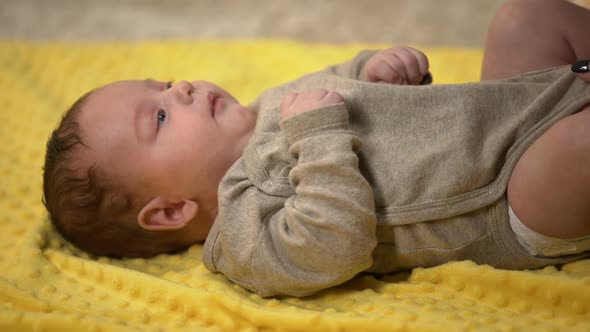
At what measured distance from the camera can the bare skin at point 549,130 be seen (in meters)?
0.79

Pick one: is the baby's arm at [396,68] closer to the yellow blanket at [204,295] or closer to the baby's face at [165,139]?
the baby's face at [165,139]

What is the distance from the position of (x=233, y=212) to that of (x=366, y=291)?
9.1 inches

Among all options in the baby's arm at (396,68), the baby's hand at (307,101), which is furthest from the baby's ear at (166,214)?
the baby's arm at (396,68)

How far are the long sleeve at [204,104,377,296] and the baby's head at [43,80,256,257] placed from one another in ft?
0.34

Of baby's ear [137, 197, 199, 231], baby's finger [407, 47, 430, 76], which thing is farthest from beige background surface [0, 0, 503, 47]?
baby's ear [137, 197, 199, 231]

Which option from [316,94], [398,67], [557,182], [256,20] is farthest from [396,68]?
[256,20]

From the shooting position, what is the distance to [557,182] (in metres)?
0.80

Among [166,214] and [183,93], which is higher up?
[183,93]

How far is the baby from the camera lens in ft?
2.76

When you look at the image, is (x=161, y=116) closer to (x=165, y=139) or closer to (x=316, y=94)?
(x=165, y=139)

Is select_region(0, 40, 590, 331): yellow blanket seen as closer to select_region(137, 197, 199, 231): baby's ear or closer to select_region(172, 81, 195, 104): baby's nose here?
select_region(137, 197, 199, 231): baby's ear

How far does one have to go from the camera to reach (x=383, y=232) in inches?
35.8

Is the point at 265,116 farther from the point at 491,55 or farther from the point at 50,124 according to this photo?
the point at 50,124

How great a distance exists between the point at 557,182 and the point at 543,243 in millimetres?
115
